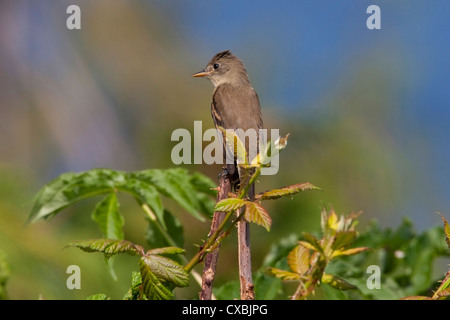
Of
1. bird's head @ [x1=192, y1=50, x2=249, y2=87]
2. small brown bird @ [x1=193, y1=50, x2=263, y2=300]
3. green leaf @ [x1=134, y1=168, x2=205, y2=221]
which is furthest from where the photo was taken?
bird's head @ [x1=192, y1=50, x2=249, y2=87]

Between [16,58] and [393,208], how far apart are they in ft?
15.3

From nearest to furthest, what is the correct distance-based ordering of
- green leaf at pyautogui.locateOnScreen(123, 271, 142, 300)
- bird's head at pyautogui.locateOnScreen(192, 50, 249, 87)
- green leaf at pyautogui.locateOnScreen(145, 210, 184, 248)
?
green leaf at pyautogui.locateOnScreen(123, 271, 142, 300) → green leaf at pyautogui.locateOnScreen(145, 210, 184, 248) → bird's head at pyautogui.locateOnScreen(192, 50, 249, 87)

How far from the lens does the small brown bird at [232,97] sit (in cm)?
331

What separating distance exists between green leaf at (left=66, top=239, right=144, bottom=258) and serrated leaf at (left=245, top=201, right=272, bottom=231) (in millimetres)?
207

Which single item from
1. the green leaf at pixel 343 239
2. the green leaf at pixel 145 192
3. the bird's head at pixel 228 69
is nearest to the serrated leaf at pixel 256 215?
the green leaf at pixel 343 239

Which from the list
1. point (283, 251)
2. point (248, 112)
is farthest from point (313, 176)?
point (283, 251)

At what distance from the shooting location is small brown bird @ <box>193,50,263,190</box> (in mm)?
3312

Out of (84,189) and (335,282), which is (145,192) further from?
(335,282)

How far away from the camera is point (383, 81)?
771cm

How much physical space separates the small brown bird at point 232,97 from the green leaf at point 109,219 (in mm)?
733

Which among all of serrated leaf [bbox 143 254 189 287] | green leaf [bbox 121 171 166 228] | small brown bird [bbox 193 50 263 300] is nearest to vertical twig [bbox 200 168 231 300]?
serrated leaf [bbox 143 254 189 287]

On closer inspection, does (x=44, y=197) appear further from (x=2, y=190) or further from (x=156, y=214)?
(x=2, y=190)

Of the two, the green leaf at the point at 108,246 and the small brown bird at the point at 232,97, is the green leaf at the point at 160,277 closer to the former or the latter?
the green leaf at the point at 108,246

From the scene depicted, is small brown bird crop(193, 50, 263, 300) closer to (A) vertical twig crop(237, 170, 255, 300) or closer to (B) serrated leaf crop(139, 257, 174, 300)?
(A) vertical twig crop(237, 170, 255, 300)
